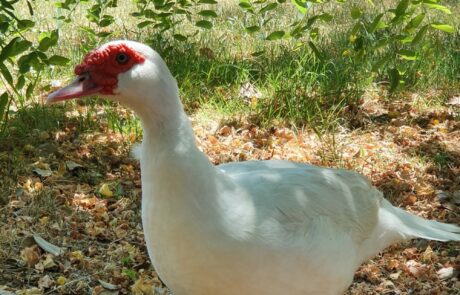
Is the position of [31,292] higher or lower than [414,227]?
lower

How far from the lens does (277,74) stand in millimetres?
6082

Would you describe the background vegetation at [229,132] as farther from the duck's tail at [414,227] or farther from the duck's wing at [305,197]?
the duck's wing at [305,197]

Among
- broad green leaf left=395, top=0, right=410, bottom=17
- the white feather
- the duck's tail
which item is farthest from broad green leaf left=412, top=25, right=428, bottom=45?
the white feather

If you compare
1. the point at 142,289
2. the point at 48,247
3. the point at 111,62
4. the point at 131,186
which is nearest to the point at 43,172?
the point at 131,186

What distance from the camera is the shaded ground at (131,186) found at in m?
4.10

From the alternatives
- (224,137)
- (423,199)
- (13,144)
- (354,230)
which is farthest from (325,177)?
(13,144)

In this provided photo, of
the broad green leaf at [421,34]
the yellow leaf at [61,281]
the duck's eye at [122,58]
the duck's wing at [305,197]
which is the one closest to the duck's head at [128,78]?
the duck's eye at [122,58]

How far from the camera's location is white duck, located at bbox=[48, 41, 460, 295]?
2.70 m

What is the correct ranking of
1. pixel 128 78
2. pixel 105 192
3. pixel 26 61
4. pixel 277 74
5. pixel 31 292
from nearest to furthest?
pixel 128 78, pixel 31 292, pixel 26 61, pixel 105 192, pixel 277 74

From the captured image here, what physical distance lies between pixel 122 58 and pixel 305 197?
102 cm

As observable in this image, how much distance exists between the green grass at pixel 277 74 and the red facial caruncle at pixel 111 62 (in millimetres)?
2658

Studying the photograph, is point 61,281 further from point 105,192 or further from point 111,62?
point 111,62

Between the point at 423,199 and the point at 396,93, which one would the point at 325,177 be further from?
the point at 396,93

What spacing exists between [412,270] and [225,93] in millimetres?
2371
